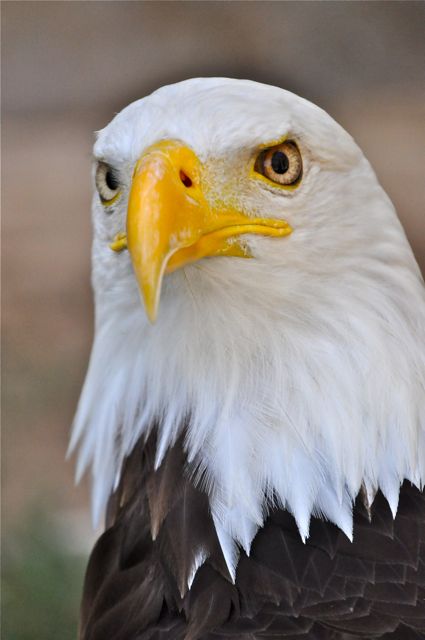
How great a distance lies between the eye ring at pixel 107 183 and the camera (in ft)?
5.42

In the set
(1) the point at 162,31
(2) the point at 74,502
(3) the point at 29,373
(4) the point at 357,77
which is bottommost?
(2) the point at 74,502

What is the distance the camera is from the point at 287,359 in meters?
1.61

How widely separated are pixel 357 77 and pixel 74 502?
2703mm

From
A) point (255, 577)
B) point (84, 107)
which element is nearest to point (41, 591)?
point (255, 577)

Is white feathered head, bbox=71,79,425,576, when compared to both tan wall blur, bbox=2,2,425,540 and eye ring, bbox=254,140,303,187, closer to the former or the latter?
eye ring, bbox=254,140,303,187

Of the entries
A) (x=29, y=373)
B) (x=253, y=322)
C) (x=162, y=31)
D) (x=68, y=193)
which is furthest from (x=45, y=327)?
(x=253, y=322)

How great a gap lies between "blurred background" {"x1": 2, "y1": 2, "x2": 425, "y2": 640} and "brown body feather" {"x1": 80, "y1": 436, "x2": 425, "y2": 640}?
182 centimetres

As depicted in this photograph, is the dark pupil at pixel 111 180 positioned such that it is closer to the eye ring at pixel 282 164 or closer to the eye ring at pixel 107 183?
the eye ring at pixel 107 183

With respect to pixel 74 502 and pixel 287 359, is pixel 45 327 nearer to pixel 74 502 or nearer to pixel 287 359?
pixel 74 502

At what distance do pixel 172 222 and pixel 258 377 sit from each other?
12.5 inches

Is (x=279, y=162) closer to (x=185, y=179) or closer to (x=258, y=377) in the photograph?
(x=185, y=179)

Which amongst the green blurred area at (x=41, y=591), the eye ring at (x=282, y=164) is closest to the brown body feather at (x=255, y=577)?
the eye ring at (x=282, y=164)

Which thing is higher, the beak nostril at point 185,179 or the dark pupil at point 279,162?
the beak nostril at point 185,179

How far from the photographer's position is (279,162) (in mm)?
1601
